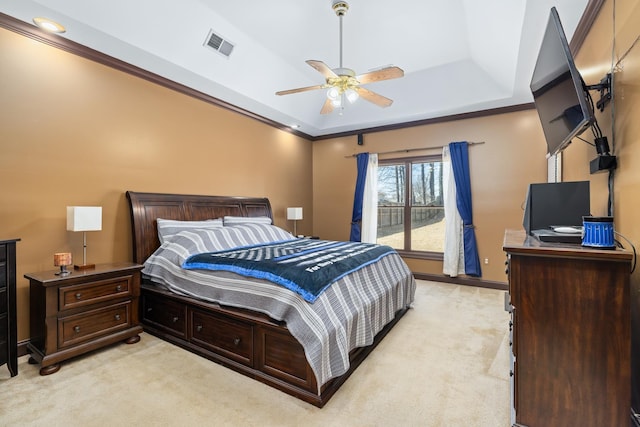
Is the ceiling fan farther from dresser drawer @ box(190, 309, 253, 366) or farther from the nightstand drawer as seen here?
the nightstand drawer

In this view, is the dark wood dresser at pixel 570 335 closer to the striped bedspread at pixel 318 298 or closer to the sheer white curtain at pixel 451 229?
the striped bedspread at pixel 318 298

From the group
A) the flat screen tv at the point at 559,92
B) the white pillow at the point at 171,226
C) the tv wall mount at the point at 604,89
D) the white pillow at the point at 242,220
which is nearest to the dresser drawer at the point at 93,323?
the white pillow at the point at 171,226

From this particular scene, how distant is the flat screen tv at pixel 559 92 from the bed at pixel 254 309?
1.85 metres

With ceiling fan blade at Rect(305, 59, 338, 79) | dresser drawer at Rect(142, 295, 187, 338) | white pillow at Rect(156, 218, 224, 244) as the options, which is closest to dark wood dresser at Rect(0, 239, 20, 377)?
dresser drawer at Rect(142, 295, 187, 338)

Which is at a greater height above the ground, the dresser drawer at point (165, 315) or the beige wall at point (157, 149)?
the beige wall at point (157, 149)

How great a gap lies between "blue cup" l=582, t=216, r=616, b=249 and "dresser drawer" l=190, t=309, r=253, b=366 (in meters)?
2.15

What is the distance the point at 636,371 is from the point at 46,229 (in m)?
4.48

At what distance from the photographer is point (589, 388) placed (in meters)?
1.41

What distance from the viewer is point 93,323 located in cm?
260

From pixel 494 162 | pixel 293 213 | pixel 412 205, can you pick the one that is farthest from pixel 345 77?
pixel 412 205

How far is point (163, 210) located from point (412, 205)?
4120mm

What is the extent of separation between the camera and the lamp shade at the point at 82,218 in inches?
103

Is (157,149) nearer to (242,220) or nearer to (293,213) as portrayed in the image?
(242,220)

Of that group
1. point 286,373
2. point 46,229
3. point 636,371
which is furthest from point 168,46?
Result: point 636,371
